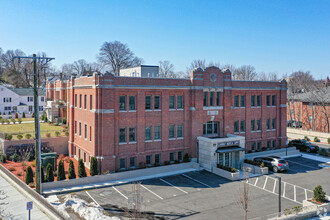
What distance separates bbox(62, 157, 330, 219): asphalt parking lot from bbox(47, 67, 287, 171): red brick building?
439 cm

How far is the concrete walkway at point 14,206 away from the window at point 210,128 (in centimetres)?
2137

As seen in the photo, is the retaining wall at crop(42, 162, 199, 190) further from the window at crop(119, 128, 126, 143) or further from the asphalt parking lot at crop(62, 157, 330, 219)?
the window at crop(119, 128, 126, 143)

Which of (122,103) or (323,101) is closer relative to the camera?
(122,103)

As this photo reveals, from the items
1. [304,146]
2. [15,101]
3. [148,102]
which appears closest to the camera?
[148,102]

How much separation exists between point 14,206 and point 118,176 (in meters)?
9.45

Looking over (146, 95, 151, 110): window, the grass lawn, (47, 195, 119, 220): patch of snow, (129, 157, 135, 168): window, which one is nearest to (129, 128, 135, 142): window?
(129, 157, 135, 168): window

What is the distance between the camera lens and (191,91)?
34344 mm

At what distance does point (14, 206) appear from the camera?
21.5 meters

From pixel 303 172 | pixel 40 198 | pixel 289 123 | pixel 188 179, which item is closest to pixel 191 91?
pixel 188 179

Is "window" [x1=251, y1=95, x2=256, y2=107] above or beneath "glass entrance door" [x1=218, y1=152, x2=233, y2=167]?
above

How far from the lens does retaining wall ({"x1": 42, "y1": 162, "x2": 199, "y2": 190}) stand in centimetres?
2595

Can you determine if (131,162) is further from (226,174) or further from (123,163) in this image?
(226,174)

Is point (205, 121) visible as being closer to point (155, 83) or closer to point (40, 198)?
point (155, 83)

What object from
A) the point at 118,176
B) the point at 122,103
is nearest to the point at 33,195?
the point at 118,176
